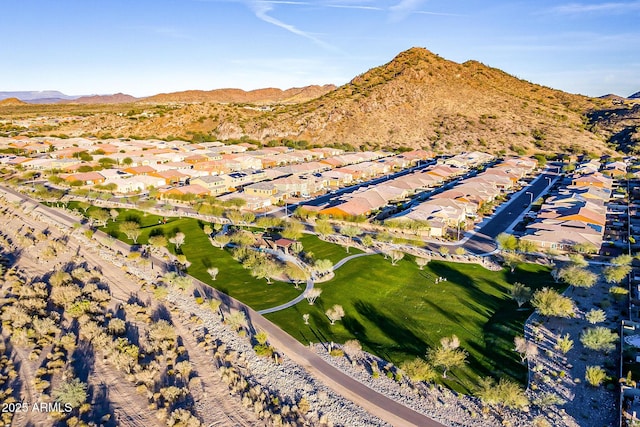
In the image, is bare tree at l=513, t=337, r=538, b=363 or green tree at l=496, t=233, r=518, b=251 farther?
green tree at l=496, t=233, r=518, b=251

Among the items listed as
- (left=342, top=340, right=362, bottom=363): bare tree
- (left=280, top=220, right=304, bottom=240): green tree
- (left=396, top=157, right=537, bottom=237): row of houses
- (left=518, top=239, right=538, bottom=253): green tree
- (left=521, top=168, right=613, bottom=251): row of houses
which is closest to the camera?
(left=342, top=340, right=362, bottom=363): bare tree

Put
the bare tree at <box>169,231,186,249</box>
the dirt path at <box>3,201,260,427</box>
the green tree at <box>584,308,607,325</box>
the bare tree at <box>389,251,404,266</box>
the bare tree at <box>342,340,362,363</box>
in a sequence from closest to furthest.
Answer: the dirt path at <box>3,201,260,427</box> < the bare tree at <box>342,340,362,363</box> < the green tree at <box>584,308,607,325</box> < the bare tree at <box>389,251,404,266</box> < the bare tree at <box>169,231,186,249</box>

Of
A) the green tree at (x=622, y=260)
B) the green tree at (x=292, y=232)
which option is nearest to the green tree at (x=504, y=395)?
the green tree at (x=622, y=260)

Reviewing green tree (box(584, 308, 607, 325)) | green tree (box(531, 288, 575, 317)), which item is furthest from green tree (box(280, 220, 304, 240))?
green tree (box(584, 308, 607, 325))

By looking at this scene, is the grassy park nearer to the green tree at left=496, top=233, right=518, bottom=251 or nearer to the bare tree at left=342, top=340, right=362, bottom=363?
the bare tree at left=342, top=340, right=362, bottom=363

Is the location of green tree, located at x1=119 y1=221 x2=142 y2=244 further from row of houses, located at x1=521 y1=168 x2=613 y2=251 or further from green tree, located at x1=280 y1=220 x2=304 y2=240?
row of houses, located at x1=521 y1=168 x2=613 y2=251

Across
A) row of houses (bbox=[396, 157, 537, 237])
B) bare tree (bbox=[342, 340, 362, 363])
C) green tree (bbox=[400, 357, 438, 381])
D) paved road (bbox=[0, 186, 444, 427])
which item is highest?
row of houses (bbox=[396, 157, 537, 237])

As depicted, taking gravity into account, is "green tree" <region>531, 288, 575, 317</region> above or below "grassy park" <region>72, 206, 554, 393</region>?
above
